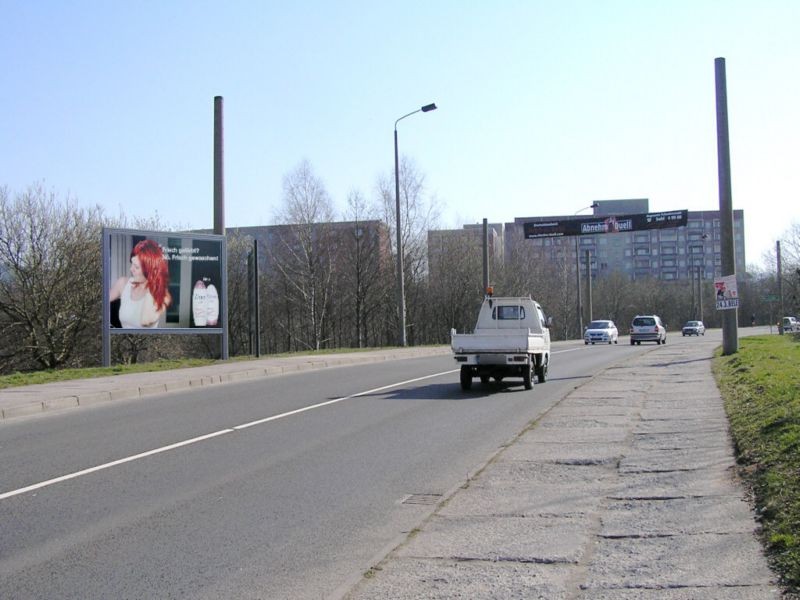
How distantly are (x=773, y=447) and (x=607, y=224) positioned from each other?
43084 mm

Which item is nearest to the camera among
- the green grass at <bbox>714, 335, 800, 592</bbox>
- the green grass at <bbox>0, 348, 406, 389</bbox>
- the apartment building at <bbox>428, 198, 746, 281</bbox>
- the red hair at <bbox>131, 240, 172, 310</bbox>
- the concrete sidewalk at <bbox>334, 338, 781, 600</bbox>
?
the concrete sidewalk at <bbox>334, 338, 781, 600</bbox>

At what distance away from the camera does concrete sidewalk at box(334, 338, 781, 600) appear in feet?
15.4

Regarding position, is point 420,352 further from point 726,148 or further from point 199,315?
point 726,148

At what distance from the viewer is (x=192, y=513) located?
683 centimetres

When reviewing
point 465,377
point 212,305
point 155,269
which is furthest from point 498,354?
point 155,269

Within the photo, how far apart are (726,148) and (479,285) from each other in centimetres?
4457

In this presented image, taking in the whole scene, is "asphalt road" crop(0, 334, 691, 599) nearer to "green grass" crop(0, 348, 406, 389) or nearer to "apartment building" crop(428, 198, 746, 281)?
"green grass" crop(0, 348, 406, 389)

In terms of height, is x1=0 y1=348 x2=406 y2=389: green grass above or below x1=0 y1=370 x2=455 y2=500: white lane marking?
above

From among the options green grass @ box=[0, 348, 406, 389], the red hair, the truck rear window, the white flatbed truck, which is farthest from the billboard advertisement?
the white flatbed truck

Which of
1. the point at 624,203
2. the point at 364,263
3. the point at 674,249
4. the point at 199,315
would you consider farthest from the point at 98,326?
the point at 674,249

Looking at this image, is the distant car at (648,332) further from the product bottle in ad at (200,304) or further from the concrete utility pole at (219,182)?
the product bottle in ad at (200,304)

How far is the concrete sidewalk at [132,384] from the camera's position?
49.3 ft

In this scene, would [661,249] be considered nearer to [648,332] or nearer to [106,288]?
[648,332]

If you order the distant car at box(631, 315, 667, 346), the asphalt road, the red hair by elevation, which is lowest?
the asphalt road
